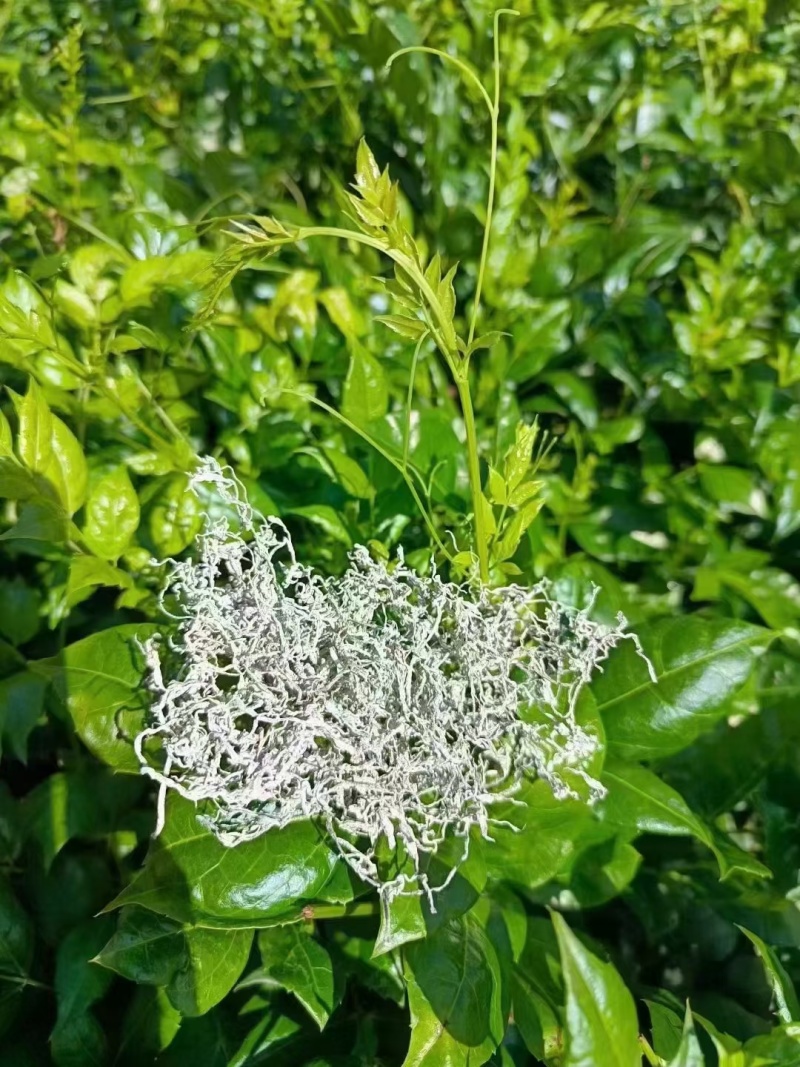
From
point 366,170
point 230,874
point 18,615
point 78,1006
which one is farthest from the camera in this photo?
point 18,615

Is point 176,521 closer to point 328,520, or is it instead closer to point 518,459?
point 328,520

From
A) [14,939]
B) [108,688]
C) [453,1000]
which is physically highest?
[108,688]

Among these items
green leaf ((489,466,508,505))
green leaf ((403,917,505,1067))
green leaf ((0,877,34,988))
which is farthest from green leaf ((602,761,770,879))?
green leaf ((0,877,34,988))

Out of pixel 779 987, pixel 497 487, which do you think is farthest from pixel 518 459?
pixel 779 987

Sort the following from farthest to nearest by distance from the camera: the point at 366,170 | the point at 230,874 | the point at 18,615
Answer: the point at 18,615, the point at 230,874, the point at 366,170

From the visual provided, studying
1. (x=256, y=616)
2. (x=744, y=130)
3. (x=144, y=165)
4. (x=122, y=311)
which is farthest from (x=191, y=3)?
(x=256, y=616)

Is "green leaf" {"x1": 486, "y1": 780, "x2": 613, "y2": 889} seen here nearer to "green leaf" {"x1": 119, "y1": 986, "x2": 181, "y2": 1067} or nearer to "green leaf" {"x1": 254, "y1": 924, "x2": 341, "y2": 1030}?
"green leaf" {"x1": 254, "y1": 924, "x2": 341, "y2": 1030}

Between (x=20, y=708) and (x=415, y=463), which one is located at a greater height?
(x=415, y=463)

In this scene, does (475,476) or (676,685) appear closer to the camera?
(475,476)
